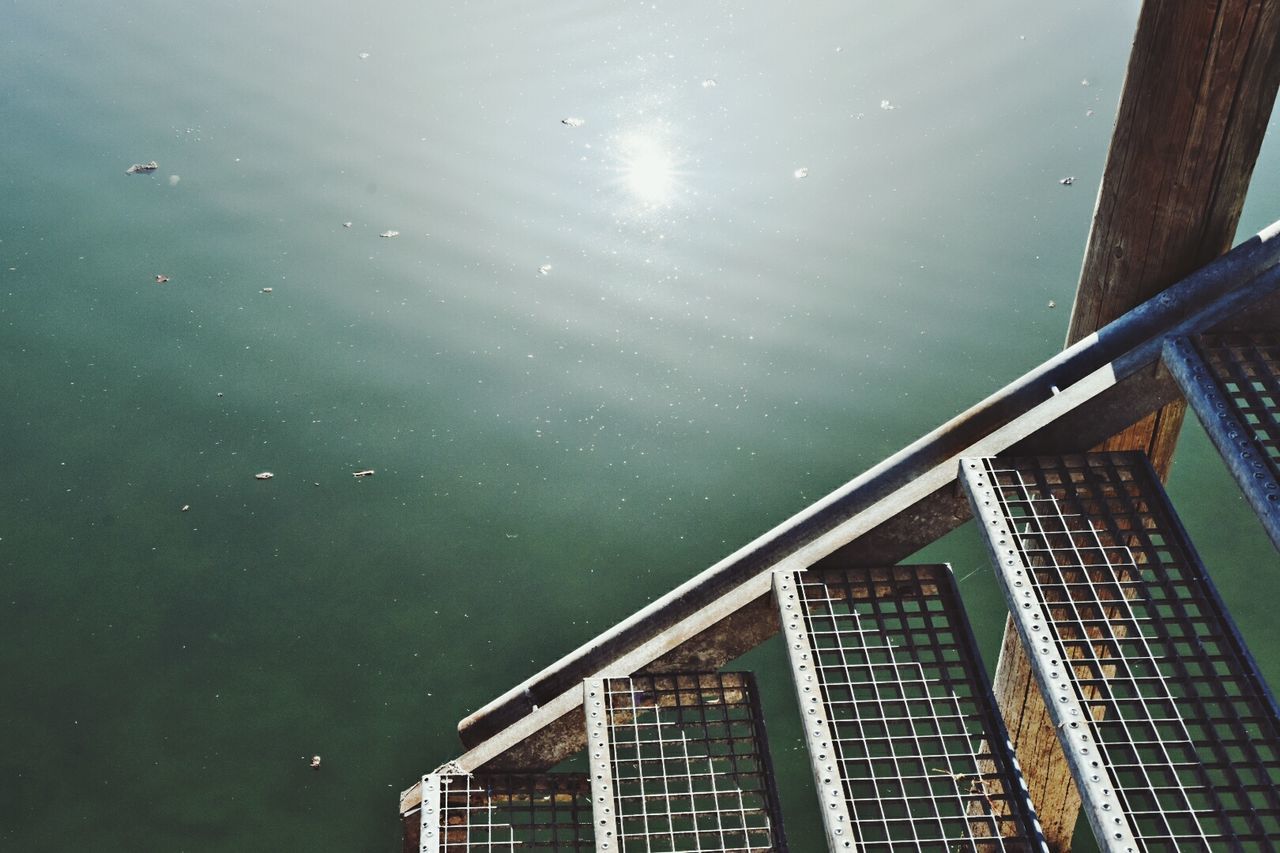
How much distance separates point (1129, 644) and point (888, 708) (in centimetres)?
40

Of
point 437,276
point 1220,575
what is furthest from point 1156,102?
point 437,276

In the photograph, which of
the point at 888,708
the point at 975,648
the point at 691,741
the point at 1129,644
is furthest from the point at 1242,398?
the point at 691,741

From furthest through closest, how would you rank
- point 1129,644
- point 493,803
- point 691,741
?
point 493,803, point 691,741, point 1129,644

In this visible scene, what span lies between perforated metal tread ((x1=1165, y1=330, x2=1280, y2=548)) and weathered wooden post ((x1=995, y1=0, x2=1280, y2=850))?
23 cm

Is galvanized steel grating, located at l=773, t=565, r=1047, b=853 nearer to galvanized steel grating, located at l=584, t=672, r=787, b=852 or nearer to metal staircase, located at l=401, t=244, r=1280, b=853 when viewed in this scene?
metal staircase, located at l=401, t=244, r=1280, b=853

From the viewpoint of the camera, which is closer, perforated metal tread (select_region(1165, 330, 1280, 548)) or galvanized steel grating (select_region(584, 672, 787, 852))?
perforated metal tread (select_region(1165, 330, 1280, 548))

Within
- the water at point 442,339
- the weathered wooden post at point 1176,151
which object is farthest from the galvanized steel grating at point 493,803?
the weathered wooden post at point 1176,151

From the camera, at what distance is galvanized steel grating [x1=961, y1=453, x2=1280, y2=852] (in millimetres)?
1688

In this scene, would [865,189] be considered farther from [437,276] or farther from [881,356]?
[437,276]

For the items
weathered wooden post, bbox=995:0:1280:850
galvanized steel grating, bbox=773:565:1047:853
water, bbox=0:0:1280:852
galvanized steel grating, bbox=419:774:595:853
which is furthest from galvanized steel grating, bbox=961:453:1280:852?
water, bbox=0:0:1280:852

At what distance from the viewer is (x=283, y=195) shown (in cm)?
507

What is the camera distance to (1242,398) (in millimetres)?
2006

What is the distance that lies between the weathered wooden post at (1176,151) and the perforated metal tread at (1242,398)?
230 millimetres

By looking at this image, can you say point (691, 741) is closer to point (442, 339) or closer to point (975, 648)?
point (975, 648)
